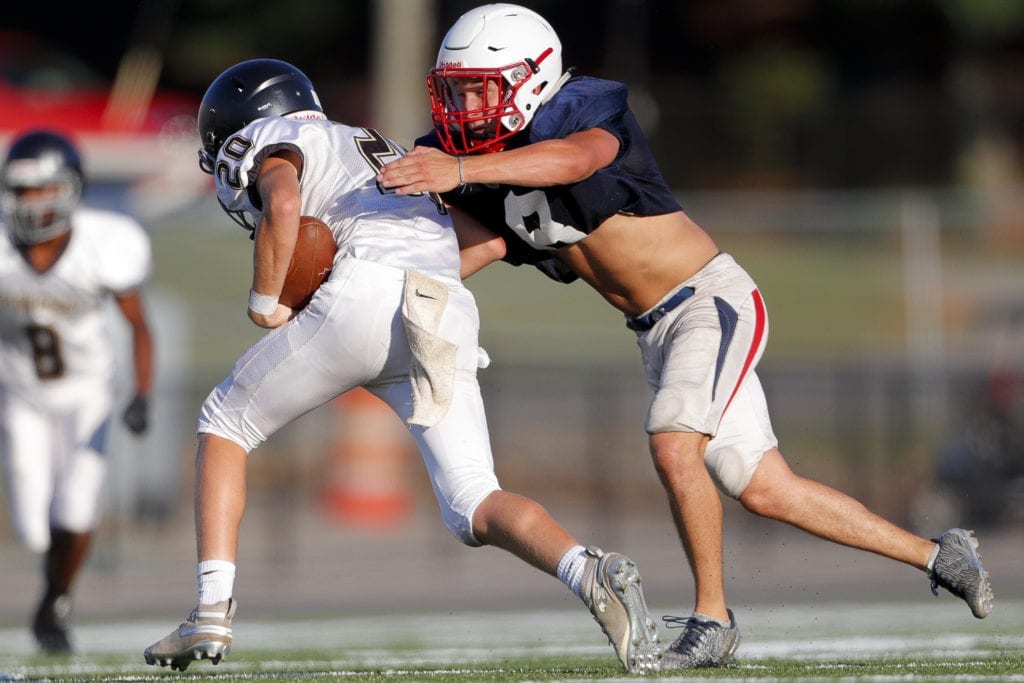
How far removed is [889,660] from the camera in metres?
4.91

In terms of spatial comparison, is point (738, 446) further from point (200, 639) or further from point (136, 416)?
point (136, 416)

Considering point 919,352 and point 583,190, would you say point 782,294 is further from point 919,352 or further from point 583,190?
point 583,190

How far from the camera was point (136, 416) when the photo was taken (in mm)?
6516

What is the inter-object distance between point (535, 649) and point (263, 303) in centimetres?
203

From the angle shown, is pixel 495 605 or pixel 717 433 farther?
pixel 495 605

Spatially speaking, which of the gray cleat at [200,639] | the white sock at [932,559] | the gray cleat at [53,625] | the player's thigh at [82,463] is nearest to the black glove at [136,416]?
the player's thigh at [82,463]

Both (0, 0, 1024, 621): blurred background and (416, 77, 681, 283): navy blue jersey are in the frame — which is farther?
(0, 0, 1024, 621): blurred background

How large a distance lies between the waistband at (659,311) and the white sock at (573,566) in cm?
111

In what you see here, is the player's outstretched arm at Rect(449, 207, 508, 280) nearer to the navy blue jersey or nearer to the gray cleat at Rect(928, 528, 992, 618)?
the navy blue jersey

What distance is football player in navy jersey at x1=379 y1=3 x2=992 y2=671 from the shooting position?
4.70 meters

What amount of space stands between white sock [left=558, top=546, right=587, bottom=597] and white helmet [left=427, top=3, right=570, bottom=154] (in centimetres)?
127

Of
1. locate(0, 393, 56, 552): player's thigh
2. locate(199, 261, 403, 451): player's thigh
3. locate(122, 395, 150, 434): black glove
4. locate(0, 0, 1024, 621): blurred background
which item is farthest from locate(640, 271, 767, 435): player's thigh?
locate(0, 0, 1024, 621): blurred background

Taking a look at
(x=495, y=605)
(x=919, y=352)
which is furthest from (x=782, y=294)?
(x=495, y=605)

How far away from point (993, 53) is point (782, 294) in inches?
524
